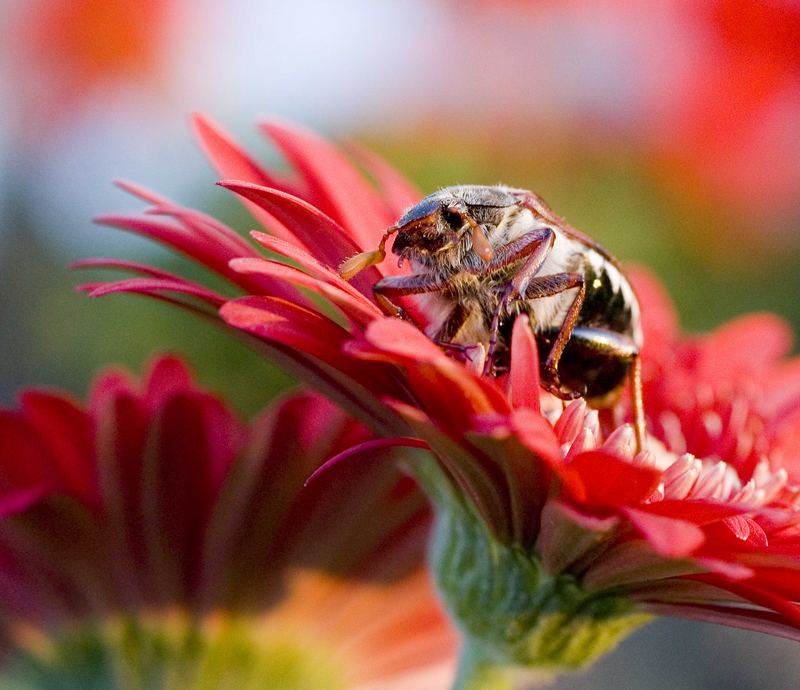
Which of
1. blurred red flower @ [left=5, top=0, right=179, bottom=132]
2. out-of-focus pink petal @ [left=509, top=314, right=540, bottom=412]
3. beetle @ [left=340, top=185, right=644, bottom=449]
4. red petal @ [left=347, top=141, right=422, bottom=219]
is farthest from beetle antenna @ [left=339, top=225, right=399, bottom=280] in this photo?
blurred red flower @ [left=5, top=0, right=179, bottom=132]

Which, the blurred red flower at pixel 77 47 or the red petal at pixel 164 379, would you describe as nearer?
the red petal at pixel 164 379

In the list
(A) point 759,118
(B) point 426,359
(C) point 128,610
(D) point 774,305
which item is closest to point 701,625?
(D) point 774,305

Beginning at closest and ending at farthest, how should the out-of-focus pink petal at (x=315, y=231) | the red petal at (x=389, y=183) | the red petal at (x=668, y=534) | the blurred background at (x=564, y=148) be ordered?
the red petal at (x=668, y=534) < the out-of-focus pink petal at (x=315, y=231) < the red petal at (x=389, y=183) < the blurred background at (x=564, y=148)

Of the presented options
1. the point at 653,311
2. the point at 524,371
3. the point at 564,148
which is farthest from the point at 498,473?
the point at 564,148

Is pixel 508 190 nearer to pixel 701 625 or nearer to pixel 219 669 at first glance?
pixel 219 669

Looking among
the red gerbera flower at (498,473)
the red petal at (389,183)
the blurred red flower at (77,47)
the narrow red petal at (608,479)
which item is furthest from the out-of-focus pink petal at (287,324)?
the blurred red flower at (77,47)

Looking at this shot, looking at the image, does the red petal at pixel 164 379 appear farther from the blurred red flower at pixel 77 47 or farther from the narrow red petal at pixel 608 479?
the blurred red flower at pixel 77 47

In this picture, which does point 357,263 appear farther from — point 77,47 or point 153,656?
point 77,47
